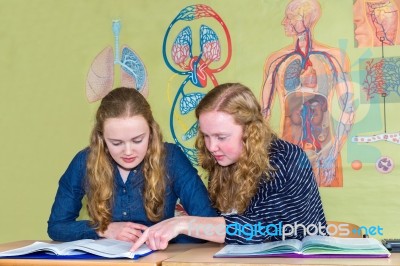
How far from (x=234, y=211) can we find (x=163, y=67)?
4.02 ft

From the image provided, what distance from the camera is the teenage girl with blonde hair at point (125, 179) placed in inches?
69.4

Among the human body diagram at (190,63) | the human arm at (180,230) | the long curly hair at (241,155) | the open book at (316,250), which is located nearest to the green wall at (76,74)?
the human body diagram at (190,63)

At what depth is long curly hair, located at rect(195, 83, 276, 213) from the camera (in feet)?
5.55

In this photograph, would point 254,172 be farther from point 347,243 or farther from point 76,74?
point 76,74

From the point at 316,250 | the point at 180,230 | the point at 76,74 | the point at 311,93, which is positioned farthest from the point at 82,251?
the point at 76,74

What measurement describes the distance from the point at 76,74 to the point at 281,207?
1626 millimetres

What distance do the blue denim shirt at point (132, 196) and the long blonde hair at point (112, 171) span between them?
2 centimetres

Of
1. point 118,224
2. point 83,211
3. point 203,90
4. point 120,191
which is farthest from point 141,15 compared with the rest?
point 118,224

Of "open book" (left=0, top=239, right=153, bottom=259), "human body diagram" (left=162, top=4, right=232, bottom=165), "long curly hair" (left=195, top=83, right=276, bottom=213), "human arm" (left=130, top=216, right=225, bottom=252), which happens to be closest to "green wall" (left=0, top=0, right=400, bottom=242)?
"human body diagram" (left=162, top=4, right=232, bottom=165)

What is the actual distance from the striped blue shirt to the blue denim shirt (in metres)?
0.17

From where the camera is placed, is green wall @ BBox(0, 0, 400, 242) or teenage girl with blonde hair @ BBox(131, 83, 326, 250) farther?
green wall @ BBox(0, 0, 400, 242)

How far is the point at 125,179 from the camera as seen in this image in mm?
1858

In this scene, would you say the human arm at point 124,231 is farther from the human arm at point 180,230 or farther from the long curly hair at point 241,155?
the long curly hair at point 241,155

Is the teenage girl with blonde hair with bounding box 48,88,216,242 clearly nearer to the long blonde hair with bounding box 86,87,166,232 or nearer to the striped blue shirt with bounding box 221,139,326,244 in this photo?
the long blonde hair with bounding box 86,87,166,232
